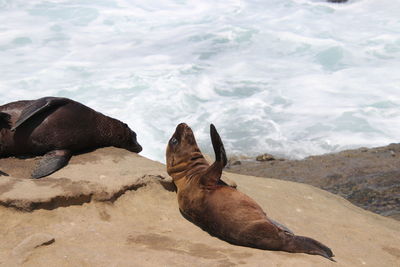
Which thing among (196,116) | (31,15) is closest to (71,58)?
(31,15)

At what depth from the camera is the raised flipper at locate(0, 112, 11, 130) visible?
5.72m

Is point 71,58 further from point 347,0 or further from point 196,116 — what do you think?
point 347,0

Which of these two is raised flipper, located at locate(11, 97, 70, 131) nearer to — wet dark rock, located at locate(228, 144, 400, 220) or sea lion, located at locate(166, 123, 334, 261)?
sea lion, located at locate(166, 123, 334, 261)

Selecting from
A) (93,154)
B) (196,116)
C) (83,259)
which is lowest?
(196,116)

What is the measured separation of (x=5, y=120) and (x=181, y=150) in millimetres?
1923

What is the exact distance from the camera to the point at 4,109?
233 inches

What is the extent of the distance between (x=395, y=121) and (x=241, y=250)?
1085 cm

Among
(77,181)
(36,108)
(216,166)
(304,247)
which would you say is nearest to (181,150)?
(216,166)

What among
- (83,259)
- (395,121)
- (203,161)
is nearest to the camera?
(83,259)

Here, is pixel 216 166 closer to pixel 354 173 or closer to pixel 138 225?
pixel 138 225

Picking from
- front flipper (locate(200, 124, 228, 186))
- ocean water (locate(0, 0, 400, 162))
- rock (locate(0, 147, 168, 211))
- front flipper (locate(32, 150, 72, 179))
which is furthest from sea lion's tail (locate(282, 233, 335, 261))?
ocean water (locate(0, 0, 400, 162))

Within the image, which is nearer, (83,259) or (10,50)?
(83,259)

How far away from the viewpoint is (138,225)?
421cm

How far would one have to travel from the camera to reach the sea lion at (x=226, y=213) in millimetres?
3938
